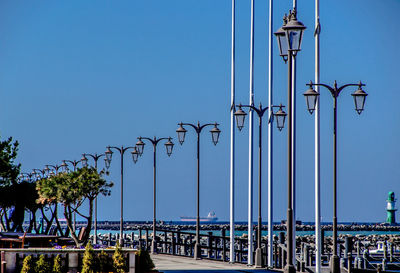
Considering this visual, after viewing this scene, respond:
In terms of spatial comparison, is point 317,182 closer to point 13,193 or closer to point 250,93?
point 250,93

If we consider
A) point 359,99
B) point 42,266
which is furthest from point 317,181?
point 42,266

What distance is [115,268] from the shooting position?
26562 mm

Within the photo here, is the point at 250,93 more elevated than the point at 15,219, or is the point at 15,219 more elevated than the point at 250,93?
the point at 250,93

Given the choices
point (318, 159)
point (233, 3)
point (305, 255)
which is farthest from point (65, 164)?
point (318, 159)

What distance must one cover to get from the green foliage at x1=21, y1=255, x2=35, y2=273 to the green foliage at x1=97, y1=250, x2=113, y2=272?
1994 mm

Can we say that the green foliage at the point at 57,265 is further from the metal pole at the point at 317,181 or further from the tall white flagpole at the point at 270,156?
the tall white flagpole at the point at 270,156

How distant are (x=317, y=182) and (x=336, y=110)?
12.5 feet

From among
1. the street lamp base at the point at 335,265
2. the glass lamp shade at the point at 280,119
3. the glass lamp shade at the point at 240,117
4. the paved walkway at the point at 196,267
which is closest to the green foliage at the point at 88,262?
the paved walkway at the point at 196,267

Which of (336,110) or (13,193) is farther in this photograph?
(13,193)

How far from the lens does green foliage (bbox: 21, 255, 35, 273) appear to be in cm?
2584

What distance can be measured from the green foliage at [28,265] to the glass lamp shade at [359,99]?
11.4 meters

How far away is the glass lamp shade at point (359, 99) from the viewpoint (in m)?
27.9

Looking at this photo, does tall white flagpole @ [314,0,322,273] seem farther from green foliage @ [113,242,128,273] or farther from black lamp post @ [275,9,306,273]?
black lamp post @ [275,9,306,273]

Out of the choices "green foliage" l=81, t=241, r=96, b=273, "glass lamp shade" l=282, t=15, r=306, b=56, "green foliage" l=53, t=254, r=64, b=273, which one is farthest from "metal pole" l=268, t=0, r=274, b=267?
"glass lamp shade" l=282, t=15, r=306, b=56
